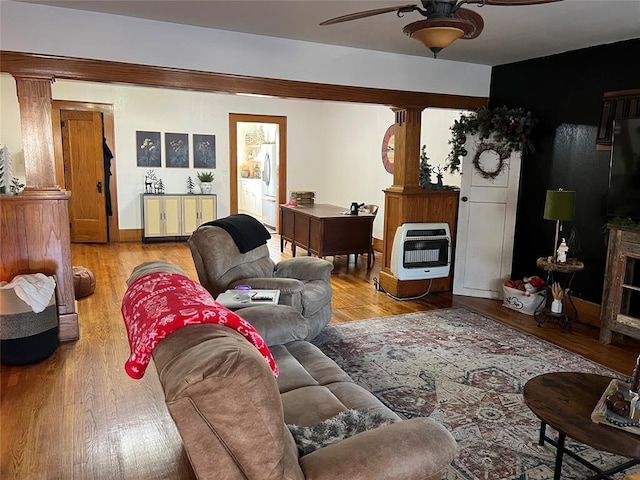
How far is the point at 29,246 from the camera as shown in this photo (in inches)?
143

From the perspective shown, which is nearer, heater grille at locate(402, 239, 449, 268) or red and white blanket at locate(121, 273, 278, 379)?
red and white blanket at locate(121, 273, 278, 379)

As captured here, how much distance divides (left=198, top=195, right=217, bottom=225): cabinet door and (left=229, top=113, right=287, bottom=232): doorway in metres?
0.51

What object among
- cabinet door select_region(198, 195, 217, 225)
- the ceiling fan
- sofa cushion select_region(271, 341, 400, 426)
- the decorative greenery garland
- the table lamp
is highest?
the ceiling fan

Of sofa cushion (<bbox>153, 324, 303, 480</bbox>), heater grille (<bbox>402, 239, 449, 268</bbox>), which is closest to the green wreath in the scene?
heater grille (<bbox>402, 239, 449, 268</bbox>)

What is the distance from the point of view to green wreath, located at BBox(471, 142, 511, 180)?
501 cm

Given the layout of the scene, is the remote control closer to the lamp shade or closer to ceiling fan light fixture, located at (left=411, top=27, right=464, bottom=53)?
ceiling fan light fixture, located at (left=411, top=27, right=464, bottom=53)

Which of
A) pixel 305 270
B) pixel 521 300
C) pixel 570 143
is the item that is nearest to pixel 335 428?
pixel 305 270

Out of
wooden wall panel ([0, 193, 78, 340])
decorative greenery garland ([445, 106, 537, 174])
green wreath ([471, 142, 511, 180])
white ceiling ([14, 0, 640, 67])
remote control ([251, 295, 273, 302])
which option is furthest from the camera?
green wreath ([471, 142, 511, 180])

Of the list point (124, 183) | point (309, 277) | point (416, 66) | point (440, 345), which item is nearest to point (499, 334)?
point (440, 345)

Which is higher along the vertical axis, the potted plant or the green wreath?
the green wreath

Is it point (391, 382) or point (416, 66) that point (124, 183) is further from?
point (391, 382)

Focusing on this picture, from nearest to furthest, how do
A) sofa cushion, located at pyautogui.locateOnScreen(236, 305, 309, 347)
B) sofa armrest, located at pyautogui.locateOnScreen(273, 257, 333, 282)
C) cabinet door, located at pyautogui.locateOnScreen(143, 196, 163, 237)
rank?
1. sofa cushion, located at pyautogui.locateOnScreen(236, 305, 309, 347)
2. sofa armrest, located at pyautogui.locateOnScreen(273, 257, 333, 282)
3. cabinet door, located at pyautogui.locateOnScreen(143, 196, 163, 237)

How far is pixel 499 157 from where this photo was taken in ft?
16.6

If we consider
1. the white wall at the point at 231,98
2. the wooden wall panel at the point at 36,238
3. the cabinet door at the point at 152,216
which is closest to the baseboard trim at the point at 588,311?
the white wall at the point at 231,98
